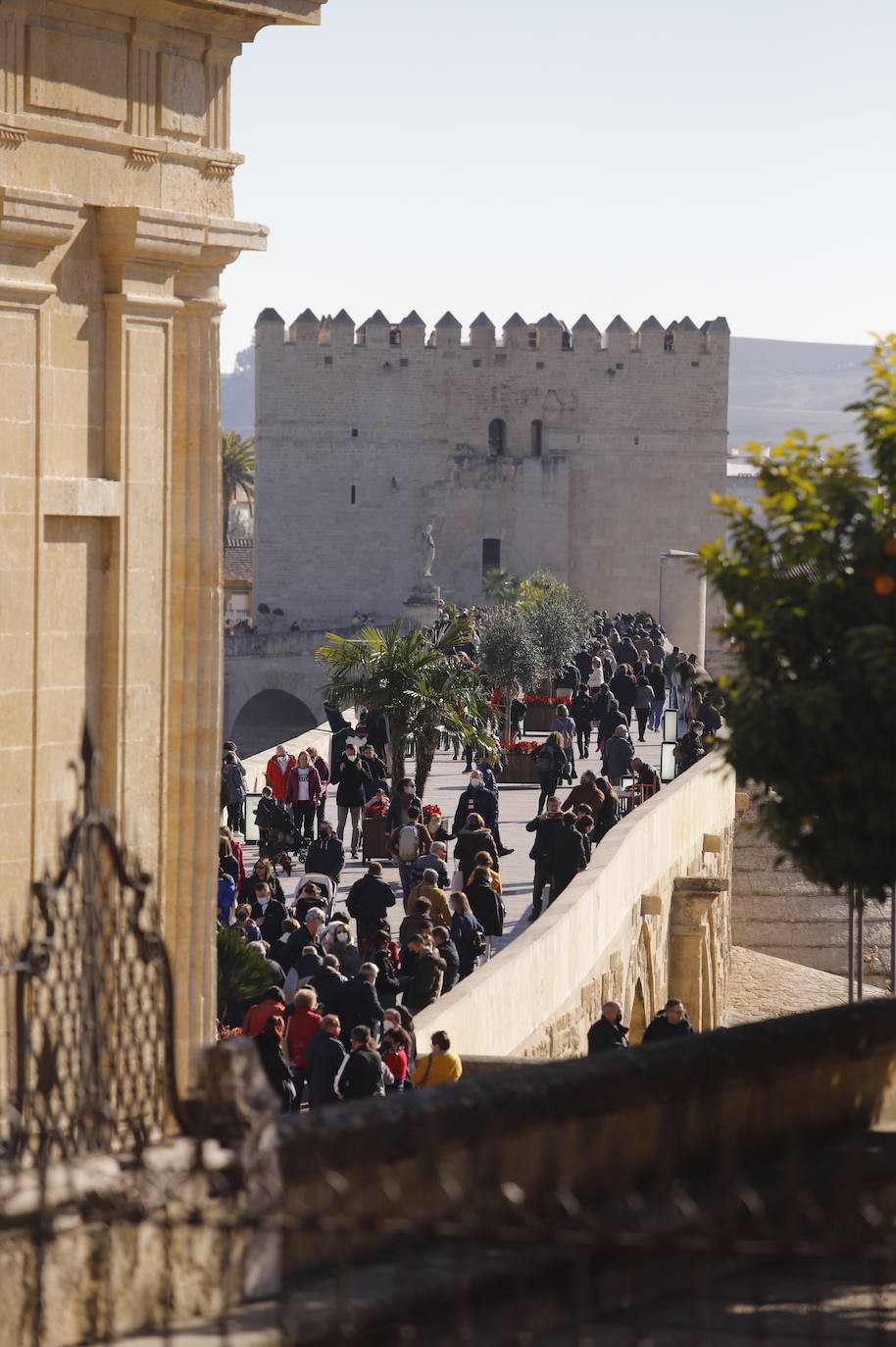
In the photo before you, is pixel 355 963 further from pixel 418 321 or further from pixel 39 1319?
pixel 418 321

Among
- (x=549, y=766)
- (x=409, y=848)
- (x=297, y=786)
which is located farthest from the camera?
(x=549, y=766)

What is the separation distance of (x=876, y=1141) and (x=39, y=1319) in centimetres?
324

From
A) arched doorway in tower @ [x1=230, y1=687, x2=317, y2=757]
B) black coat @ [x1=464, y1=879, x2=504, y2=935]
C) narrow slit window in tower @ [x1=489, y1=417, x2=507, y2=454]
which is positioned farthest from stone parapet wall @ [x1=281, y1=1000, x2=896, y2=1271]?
narrow slit window in tower @ [x1=489, y1=417, x2=507, y2=454]

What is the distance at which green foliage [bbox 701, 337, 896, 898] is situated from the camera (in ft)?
19.2

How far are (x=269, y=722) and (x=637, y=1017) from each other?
3619cm

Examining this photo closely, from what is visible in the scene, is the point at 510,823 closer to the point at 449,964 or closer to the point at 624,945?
the point at 624,945

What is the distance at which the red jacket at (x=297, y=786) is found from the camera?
59.6ft

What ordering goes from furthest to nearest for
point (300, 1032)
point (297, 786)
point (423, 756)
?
point (423, 756)
point (297, 786)
point (300, 1032)

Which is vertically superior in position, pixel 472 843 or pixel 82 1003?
pixel 82 1003

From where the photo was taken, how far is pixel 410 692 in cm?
1856

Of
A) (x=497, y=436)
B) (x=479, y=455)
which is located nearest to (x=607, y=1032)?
(x=479, y=455)

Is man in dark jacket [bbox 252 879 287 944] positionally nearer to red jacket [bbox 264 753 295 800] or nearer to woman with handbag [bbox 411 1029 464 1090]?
woman with handbag [bbox 411 1029 464 1090]

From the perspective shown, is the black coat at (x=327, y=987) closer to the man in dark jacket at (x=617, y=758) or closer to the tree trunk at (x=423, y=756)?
the tree trunk at (x=423, y=756)

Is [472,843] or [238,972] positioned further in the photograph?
[472,843]
